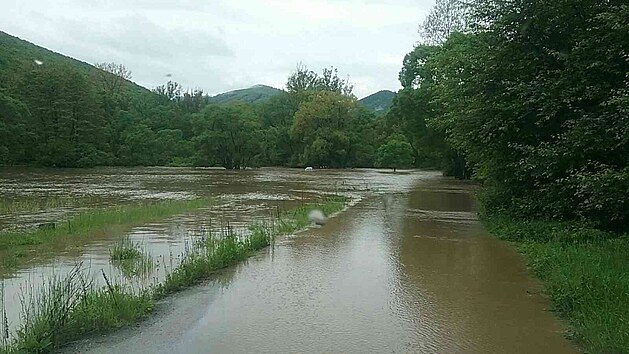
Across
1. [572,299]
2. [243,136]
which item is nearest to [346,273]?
[572,299]

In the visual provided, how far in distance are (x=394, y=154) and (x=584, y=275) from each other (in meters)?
77.1

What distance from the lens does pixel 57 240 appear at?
570 inches

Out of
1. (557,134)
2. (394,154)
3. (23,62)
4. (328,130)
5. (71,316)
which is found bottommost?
(71,316)

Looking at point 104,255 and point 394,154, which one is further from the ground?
point 394,154

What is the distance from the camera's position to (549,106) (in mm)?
13289

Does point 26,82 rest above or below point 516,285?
above

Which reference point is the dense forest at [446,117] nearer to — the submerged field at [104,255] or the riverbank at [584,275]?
the riverbank at [584,275]

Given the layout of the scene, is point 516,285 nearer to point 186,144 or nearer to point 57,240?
point 57,240

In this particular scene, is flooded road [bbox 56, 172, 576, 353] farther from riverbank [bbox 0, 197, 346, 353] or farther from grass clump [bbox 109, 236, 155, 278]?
grass clump [bbox 109, 236, 155, 278]

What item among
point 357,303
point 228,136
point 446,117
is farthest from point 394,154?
point 357,303

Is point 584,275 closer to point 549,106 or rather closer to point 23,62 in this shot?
point 549,106

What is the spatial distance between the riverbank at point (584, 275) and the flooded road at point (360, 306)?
0.27 metres

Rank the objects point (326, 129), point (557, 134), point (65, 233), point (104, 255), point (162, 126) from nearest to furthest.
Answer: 1. point (104, 255)
2. point (557, 134)
3. point (65, 233)
4. point (326, 129)
5. point (162, 126)

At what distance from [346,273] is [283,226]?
20.1ft
